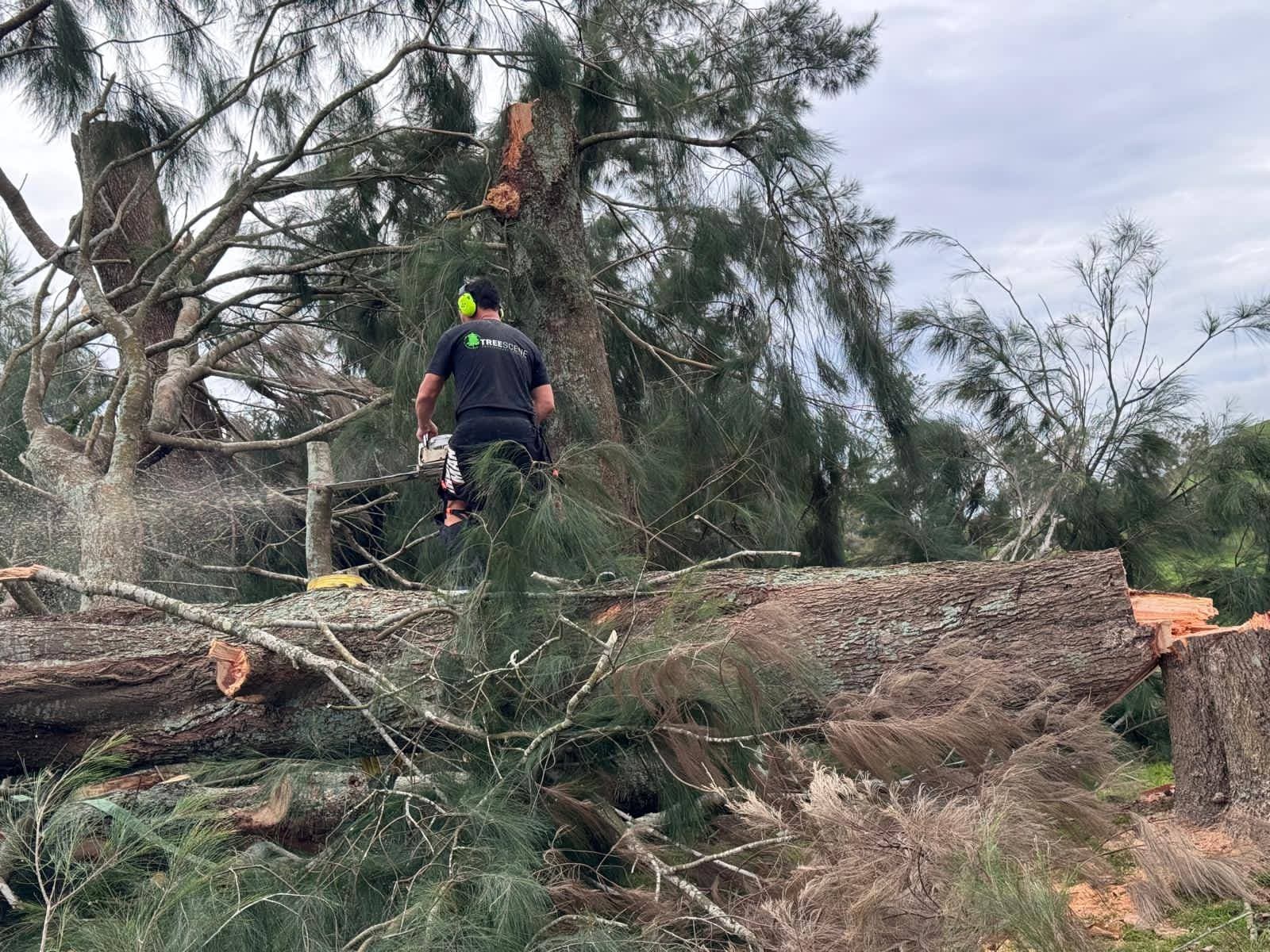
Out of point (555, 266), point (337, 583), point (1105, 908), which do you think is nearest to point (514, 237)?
point (555, 266)

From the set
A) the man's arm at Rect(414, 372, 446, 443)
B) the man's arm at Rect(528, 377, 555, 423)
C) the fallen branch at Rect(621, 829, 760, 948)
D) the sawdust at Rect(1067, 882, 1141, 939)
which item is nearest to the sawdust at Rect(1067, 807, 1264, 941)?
the sawdust at Rect(1067, 882, 1141, 939)

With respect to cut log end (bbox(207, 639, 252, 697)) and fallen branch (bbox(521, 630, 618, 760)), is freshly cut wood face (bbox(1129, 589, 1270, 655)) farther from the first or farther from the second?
cut log end (bbox(207, 639, 252, 697))

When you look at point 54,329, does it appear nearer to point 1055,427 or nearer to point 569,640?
point 569,640

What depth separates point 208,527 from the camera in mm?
5367

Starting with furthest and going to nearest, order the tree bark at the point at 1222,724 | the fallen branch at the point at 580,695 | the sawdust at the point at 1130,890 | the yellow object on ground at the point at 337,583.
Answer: the yellow object on ground at the point at 337,583 < the tree bark at the point at 1222,724 < the fallen branch at the point at 580,695 < the sawdust at the point at 1130,890

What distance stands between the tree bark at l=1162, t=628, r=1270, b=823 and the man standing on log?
205 cm

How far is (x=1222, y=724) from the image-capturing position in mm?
2842

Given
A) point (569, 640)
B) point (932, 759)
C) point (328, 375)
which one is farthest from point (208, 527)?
point (932, 759)

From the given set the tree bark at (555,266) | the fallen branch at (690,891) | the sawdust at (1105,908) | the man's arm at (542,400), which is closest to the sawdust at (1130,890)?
the sawdust at (1105,908)

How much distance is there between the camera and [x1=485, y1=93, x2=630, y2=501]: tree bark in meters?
4.54

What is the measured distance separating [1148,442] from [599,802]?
402cm

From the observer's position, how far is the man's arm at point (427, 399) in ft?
12.2

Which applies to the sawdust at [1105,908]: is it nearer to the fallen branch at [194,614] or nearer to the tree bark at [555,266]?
the fallen branch at [194,614]

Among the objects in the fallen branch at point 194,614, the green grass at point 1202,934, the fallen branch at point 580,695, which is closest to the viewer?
the green grass at point 1202,934
